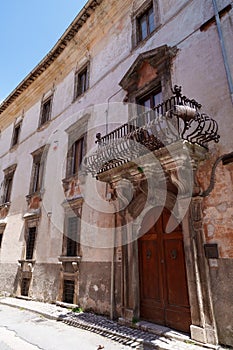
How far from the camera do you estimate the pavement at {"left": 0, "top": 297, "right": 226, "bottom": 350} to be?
158 inches

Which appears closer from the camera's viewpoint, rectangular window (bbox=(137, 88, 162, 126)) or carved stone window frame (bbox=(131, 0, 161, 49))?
rectangular window (bbox=(137, 88, 162, 126))

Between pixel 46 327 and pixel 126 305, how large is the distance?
1.95 meters

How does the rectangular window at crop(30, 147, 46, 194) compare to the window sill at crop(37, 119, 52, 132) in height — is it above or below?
below

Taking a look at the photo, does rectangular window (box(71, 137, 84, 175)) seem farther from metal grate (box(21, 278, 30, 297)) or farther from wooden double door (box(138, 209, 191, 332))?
metal grate (box(21, 278, 30, 297))

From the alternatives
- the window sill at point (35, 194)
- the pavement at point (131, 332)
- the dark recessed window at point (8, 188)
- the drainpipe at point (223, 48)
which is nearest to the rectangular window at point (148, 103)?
the drainpipe at point (223, 48)

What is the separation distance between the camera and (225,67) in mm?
4922

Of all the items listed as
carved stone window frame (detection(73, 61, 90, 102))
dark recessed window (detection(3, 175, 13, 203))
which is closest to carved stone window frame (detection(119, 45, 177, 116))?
carved stone window frame (detection(73, 61, 90, 102))

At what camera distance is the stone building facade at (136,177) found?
4.48 m

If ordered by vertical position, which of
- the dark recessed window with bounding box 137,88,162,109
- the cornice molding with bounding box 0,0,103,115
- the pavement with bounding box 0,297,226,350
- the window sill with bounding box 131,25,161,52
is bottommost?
the pavement with bounding box 0,297,226,350

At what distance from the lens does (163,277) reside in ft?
16.8

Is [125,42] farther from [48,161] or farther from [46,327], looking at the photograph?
[46,327]

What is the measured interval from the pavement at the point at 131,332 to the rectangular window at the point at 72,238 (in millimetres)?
1668

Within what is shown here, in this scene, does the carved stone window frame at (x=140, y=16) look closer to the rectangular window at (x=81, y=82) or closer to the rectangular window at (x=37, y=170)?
the rectangular window at (x=81, y=82)

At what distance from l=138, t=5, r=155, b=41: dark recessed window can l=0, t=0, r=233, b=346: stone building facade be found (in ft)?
0.16
